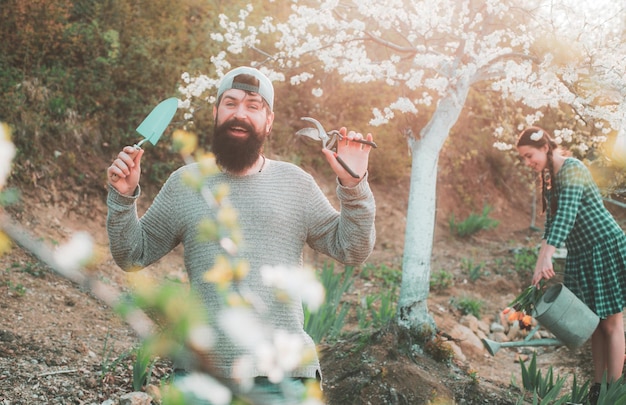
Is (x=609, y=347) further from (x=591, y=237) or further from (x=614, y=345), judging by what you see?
(x=591, y=237)

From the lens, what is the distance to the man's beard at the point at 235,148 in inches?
70.1

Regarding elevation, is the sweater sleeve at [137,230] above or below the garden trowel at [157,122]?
below

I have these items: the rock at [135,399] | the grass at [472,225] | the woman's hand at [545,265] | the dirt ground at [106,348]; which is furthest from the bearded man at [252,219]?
the grass at [472,225]

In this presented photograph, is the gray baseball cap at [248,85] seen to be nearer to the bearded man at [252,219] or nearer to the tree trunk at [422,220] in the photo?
the bearded man at [252,219]

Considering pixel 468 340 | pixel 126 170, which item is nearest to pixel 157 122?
pixel 126 170

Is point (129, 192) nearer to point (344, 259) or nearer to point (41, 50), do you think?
point (344, 259)

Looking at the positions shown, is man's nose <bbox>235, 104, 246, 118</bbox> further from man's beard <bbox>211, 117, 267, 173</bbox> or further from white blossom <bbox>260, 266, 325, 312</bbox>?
white blossom <bbox>260, 266, 325, 312</bbox>

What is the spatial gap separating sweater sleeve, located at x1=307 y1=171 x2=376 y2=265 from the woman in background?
1.81m

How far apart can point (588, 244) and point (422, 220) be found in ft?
3.72

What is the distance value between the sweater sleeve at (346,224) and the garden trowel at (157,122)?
51 centimetres

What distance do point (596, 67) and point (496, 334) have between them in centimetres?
284

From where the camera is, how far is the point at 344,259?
5.77 feet

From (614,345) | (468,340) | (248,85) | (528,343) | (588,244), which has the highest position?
(248,85)

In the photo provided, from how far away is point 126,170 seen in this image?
1.55 m
